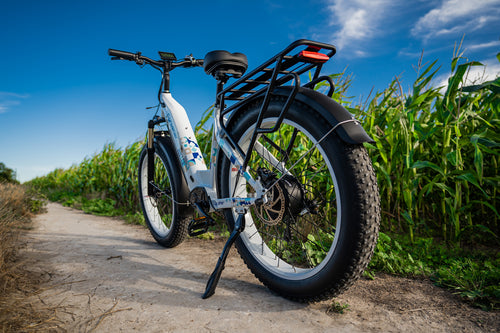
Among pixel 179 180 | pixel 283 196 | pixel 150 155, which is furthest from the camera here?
pixel 150 155

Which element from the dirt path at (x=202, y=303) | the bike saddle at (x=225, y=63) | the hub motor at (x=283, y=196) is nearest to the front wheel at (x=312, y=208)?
the hub motor at (x=283, y=196)

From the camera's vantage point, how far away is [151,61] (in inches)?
111

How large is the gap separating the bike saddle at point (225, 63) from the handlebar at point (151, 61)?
890 mm

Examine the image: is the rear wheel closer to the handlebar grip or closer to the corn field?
the handlebar grip

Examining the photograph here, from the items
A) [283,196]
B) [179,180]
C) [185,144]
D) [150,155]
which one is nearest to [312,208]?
[283,196]

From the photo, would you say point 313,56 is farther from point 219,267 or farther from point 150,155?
point 150,155

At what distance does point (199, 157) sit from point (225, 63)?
83 cm

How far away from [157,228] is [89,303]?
1397 millimetres

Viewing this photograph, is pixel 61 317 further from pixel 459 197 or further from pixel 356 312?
pixel 459 197

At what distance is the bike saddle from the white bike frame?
0.27 metres

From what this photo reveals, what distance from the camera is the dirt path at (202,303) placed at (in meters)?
1.35

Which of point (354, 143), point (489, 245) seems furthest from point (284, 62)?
point (489, 245)

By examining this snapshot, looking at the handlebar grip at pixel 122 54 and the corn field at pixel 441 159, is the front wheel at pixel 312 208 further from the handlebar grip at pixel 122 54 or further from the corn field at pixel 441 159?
the handlebar grip at pixel 122 54

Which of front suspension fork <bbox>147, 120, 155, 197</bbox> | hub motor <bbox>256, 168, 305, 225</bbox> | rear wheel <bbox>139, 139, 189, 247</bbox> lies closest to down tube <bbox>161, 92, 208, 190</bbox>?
rear wheel <bbox>139, 139, 189, 247</bbox>
